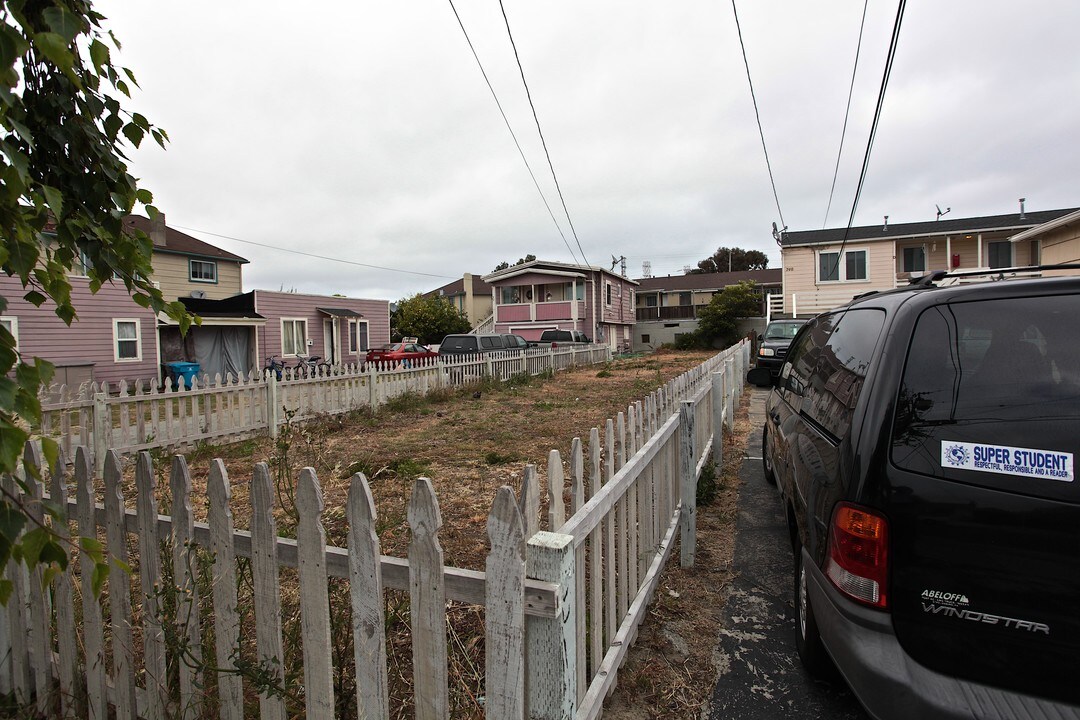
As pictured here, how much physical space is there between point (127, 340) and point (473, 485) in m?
17.1

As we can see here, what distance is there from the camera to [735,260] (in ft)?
225

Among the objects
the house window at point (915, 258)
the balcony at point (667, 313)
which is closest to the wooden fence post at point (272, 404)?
the house window at point (915, 258)

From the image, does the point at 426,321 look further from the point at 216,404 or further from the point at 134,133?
the point at 134,133

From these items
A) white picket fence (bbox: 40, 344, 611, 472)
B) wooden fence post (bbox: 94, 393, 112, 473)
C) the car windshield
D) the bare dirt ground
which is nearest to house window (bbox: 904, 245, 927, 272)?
the car windshield

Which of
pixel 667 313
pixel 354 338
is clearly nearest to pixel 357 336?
pixel 354 338

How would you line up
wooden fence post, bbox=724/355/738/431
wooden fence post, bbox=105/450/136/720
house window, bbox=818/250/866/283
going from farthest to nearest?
1. house window, bbox=818/250/866/283
2. wooden fence post, bbox=724/355/738/431
3. wooden fence post, bbox=105/450/136/720

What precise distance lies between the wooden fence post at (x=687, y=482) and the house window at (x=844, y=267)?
24.7 meters

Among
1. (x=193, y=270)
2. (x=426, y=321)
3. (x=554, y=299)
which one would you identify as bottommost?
(x=426, y=321)

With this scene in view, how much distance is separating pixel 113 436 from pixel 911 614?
8103 millimetres

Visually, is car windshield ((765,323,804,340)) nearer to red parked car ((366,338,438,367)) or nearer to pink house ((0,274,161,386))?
red parked car ((366,338,438,367))

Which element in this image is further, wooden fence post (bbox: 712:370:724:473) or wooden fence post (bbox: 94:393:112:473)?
wooden fence post (bbox: 94:393:112:473)

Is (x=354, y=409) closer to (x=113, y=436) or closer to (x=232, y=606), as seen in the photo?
(x=113, y=436)

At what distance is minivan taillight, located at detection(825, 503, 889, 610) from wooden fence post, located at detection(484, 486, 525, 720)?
1151 mm

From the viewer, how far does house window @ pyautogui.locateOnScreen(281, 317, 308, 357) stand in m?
23.1
